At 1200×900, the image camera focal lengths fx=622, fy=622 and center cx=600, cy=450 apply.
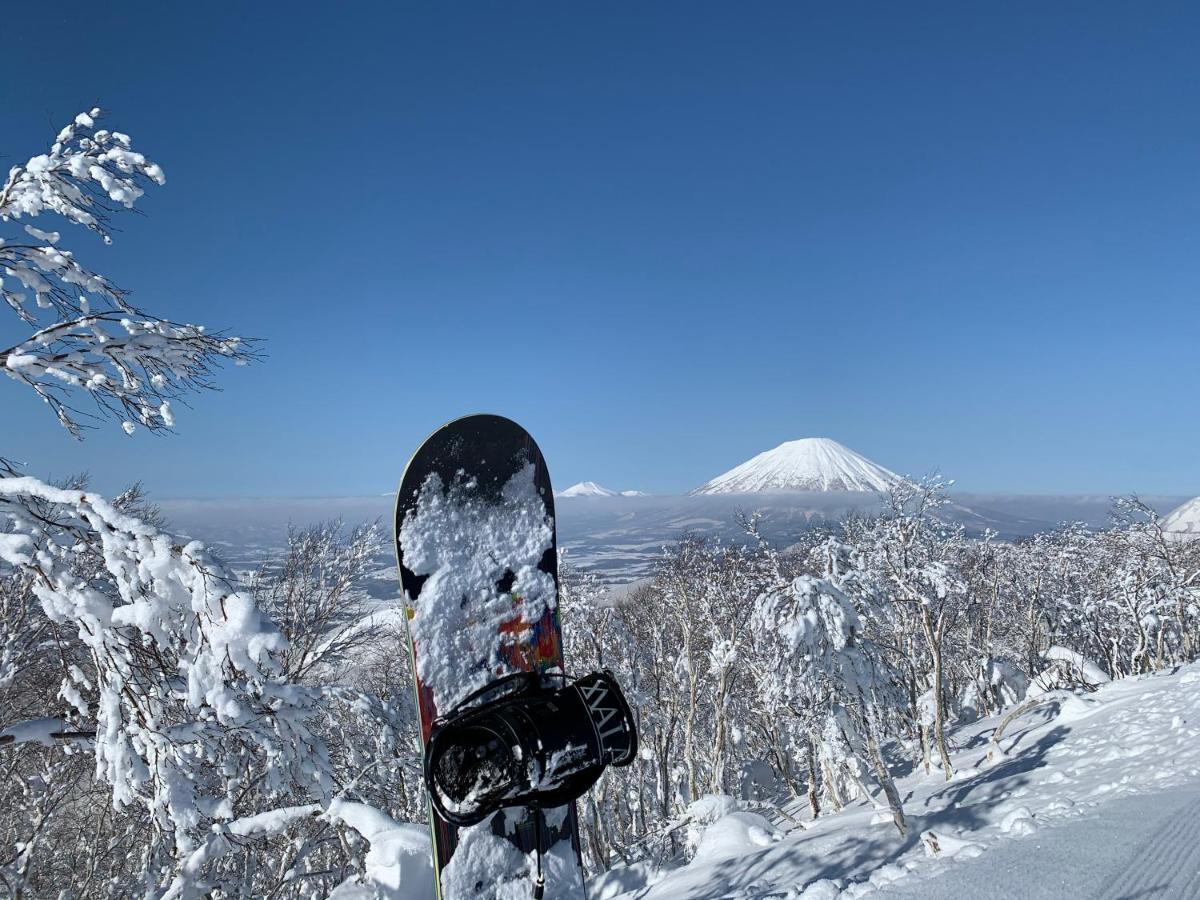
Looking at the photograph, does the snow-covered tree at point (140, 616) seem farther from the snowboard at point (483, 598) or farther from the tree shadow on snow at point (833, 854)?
the tree shadow on snow at point (833, 854)

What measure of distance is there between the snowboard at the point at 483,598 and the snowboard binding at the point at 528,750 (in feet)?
2.78

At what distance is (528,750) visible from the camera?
2537mm

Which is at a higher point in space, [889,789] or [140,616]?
[140,616]

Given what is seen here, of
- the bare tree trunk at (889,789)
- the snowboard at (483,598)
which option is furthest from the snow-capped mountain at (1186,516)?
the snowboard at (483,598)

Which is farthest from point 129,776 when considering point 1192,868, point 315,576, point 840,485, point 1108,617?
point 840,485

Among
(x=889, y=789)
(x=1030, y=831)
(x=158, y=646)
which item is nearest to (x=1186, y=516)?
(x=889, y=789)

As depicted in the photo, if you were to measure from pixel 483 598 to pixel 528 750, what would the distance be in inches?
60.8

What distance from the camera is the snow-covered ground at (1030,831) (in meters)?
5.56

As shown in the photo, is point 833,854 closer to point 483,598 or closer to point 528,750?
point 483,598

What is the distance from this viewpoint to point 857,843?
9.41 meters

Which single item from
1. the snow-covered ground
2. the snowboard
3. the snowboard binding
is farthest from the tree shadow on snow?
the snowboard binding

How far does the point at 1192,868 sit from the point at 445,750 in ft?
20.2

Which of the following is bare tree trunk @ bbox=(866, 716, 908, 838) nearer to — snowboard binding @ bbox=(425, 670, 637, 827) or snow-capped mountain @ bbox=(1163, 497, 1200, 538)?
snowboard binding @ bbox=(425, 670, 637, 827)

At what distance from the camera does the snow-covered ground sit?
556cm
